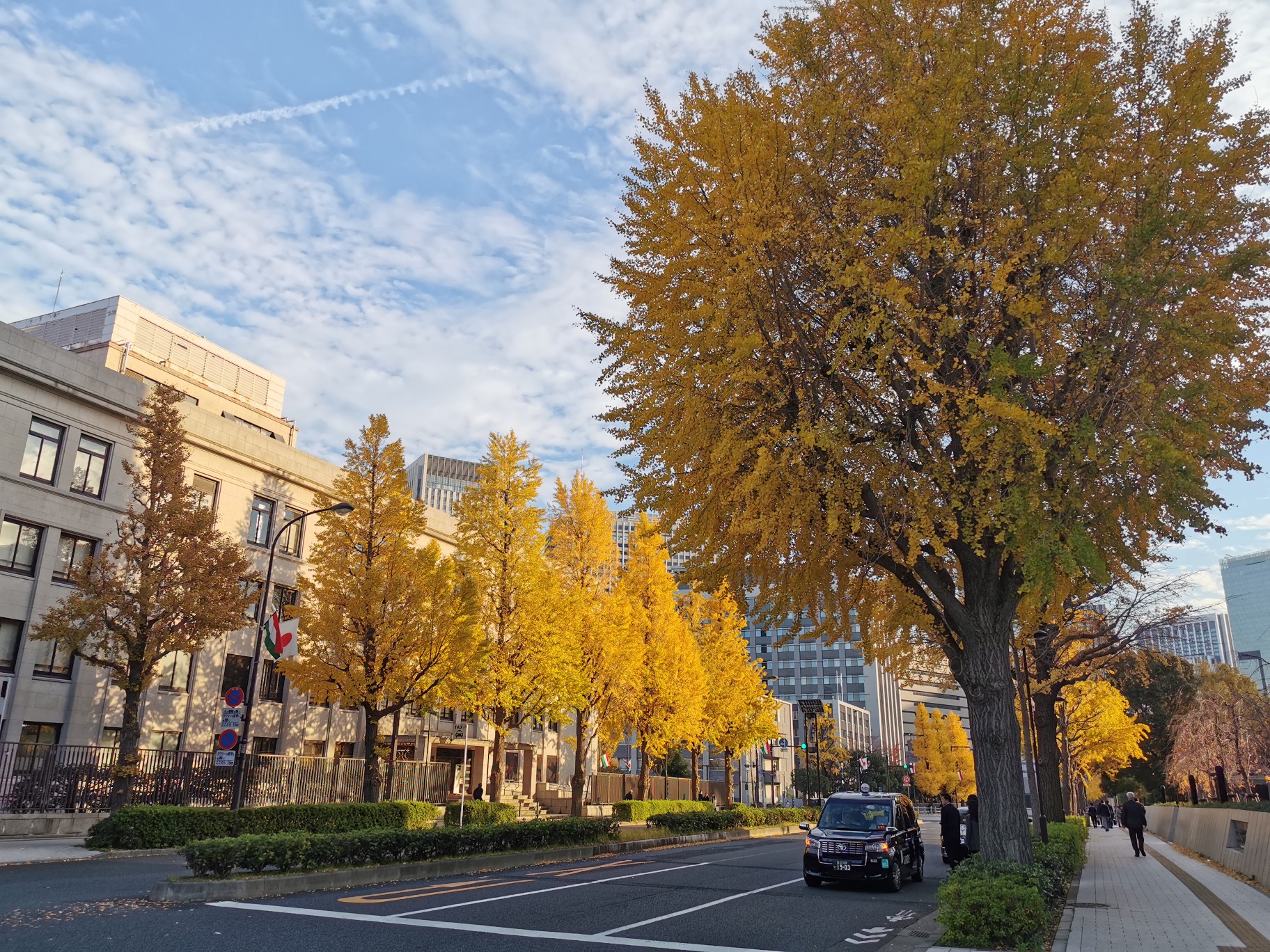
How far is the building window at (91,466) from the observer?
2720 cm

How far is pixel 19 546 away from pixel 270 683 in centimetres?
1017

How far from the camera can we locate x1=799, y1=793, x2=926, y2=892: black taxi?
1588cm

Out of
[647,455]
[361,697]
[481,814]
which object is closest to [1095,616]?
[647,455]

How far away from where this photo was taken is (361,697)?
25250mm

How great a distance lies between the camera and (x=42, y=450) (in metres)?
26.3

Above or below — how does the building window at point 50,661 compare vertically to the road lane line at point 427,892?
above

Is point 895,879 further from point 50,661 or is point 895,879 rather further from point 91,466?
point 91,466

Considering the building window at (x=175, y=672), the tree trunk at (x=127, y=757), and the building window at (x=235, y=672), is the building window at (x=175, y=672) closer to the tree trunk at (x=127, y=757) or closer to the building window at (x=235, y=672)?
the building window at (x=235, y=672)

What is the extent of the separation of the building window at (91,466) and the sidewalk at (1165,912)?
2939cm

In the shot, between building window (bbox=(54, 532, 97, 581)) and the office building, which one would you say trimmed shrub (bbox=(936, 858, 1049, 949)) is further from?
building window (bbox=(54, 532, 97, 581))

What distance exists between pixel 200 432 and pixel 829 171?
2700 cm

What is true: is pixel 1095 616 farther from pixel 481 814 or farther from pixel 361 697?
pixel 361 697

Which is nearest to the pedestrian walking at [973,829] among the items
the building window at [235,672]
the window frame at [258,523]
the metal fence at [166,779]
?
the metal fence at [166,779]

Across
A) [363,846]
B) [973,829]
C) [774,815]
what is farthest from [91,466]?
[774,815]
